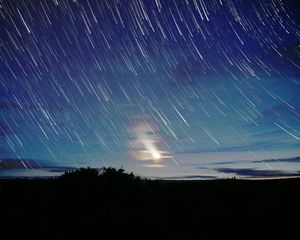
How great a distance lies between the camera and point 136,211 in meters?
17.0

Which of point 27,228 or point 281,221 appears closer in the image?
point 27,228

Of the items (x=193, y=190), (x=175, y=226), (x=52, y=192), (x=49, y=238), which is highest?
(x=193, y=190)

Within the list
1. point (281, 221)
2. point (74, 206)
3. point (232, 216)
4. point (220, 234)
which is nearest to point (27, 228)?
point (74, 206)

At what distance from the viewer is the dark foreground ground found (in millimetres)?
14055

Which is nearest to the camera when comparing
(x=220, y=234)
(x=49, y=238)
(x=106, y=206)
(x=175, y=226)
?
(x=49, y=238)

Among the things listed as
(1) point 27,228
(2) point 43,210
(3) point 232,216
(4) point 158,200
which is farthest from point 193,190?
(1) point 27,228

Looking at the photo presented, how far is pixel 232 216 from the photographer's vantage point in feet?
55.5

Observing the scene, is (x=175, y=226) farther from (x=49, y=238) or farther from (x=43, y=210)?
(x=43, y=210)

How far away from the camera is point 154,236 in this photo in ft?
44.6

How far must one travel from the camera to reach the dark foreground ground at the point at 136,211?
14.1m

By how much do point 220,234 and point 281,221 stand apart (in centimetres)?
327

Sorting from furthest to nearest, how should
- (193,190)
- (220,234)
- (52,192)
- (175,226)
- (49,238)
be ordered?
(193,190) → (52,192) → (175,226) → (220,234) → (49,238)

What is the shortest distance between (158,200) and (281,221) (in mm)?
6494

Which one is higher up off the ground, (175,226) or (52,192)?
(52,192)
